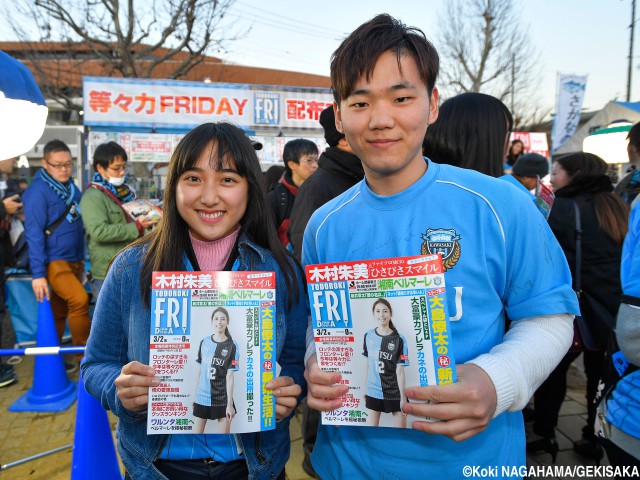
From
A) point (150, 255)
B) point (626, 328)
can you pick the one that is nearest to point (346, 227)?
point (150, 255)

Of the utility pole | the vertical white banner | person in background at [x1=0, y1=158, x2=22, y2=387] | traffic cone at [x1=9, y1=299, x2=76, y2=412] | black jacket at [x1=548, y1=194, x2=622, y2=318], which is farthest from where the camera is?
the utility pole

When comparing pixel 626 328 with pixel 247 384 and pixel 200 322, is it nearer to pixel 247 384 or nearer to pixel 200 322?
pixel 247 384

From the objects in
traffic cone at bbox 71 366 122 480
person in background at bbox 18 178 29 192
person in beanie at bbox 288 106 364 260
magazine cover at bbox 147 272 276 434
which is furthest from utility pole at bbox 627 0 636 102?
traffic cone at bbox 71 366 122 480

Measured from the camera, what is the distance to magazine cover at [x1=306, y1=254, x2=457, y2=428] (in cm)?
106

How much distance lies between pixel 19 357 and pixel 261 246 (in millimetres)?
5167

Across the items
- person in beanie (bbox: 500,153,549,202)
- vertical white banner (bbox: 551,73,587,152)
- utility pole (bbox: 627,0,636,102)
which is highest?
utility pole (bbox: 627,0,636,102)

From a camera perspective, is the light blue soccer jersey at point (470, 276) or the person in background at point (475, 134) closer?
the light blue soccer jersey at point (470, 276)

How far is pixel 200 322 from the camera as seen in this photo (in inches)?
47.3

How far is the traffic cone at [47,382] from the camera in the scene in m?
3.87

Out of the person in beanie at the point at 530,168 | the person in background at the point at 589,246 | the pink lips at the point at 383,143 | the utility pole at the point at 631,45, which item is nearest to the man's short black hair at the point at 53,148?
the pink lips at the point at 383,143

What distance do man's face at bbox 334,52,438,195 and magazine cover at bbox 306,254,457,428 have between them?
350 millimetres

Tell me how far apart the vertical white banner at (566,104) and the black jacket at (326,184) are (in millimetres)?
12352

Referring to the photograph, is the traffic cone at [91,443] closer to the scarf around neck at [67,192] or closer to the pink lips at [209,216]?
the pink lips at [209,216]

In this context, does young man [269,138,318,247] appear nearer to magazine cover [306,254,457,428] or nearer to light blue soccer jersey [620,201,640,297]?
light blue soccer jersey [620,201,640,297]
